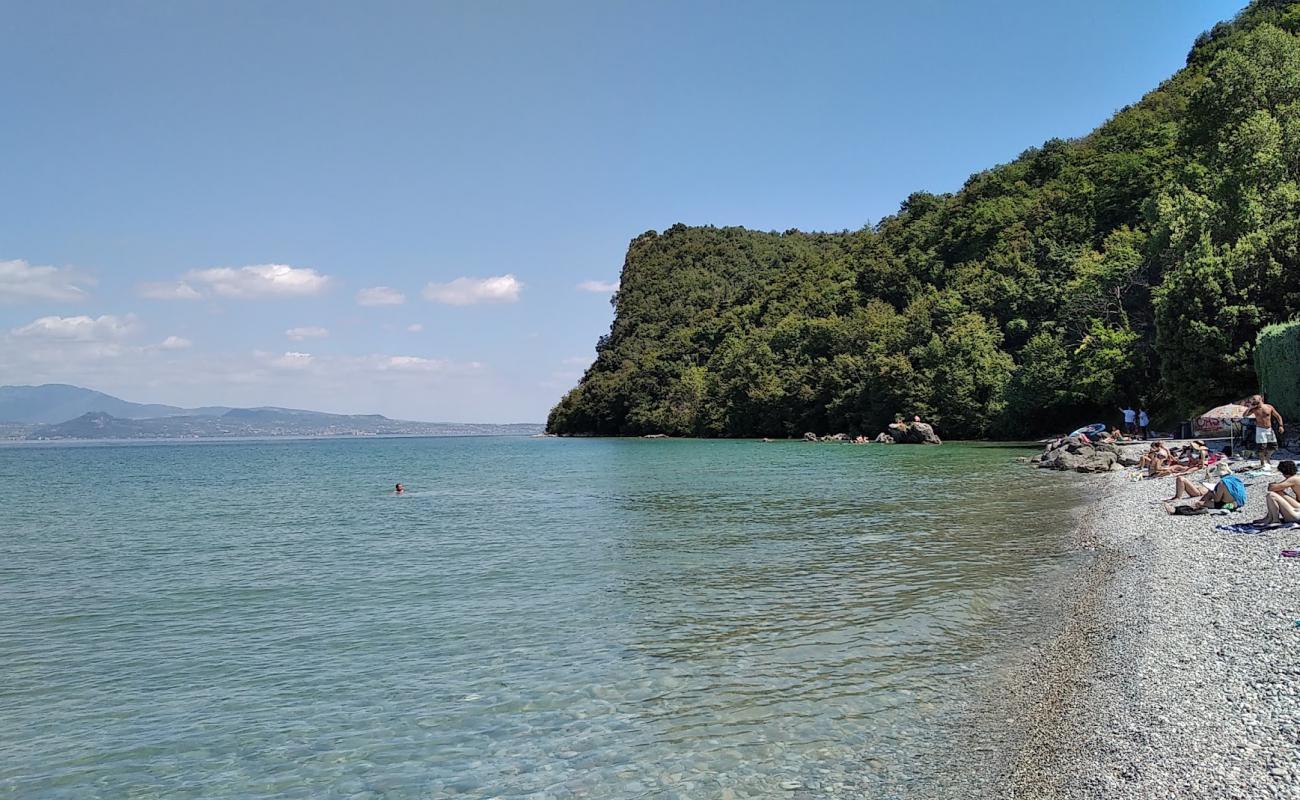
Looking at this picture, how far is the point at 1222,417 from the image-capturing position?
35.1 meters

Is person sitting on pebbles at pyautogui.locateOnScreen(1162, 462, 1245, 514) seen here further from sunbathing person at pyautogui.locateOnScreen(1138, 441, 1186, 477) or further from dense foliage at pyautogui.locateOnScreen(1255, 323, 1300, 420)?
dense foliage at pyautogui.locateOnScreen(1255, 323, 1300, 420)

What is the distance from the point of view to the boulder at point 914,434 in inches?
2995

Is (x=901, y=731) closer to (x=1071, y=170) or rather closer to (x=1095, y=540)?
(x=1095, y=540)

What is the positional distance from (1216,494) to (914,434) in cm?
5881

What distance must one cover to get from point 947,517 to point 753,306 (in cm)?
11489

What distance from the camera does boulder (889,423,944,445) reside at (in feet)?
250

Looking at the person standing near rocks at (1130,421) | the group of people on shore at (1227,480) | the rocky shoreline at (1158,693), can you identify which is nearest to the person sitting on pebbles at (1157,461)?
the group of people on shore at (1227,480)

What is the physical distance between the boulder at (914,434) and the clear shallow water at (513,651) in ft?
163

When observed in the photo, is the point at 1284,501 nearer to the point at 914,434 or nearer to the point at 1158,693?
the point at 1158,693

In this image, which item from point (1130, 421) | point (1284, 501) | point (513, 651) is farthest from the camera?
point (1130, 421)

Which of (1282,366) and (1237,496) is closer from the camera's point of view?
(1237,496)

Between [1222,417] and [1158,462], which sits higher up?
[1222,417]

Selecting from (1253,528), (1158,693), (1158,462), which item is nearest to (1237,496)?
(1253,528)

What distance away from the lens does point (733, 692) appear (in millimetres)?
9875
